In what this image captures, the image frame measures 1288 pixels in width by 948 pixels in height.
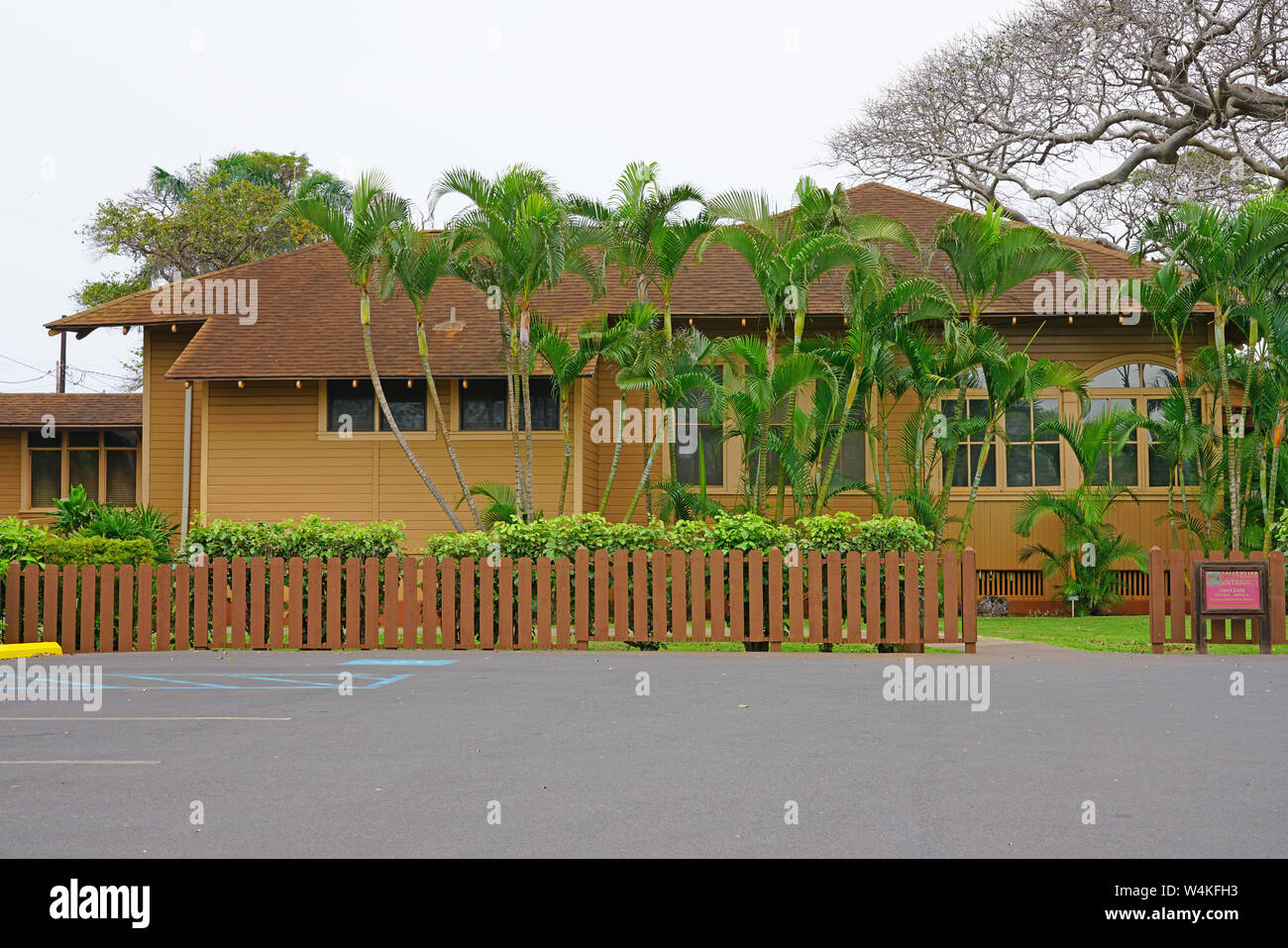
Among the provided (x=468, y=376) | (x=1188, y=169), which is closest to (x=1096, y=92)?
(x=1188, y=169)

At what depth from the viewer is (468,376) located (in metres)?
19.2

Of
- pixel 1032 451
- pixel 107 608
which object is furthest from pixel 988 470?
pixel 107 608

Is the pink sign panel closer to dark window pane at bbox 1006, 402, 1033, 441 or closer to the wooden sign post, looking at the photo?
the wooden sign post

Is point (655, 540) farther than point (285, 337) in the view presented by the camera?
No

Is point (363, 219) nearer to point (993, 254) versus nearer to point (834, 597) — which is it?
point (834, 597)

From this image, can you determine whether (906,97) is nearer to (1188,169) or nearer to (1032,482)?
(1188,169)

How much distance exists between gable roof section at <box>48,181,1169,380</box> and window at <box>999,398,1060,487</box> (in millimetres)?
1679

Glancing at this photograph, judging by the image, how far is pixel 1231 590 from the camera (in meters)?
13.3

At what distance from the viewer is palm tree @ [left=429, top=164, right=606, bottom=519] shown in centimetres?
1588

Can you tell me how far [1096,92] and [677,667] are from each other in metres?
22.2

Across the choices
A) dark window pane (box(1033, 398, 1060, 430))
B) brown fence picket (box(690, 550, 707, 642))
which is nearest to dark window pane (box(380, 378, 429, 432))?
brown fence picket (box(690, 550, 707, 642))

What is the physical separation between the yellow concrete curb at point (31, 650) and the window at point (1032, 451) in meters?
14.3

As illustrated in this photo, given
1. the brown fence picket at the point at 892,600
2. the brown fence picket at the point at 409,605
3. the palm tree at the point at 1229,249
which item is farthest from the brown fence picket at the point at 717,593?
the palm tree at the point at 1229,249

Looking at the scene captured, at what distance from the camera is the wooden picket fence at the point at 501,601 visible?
13.3m
